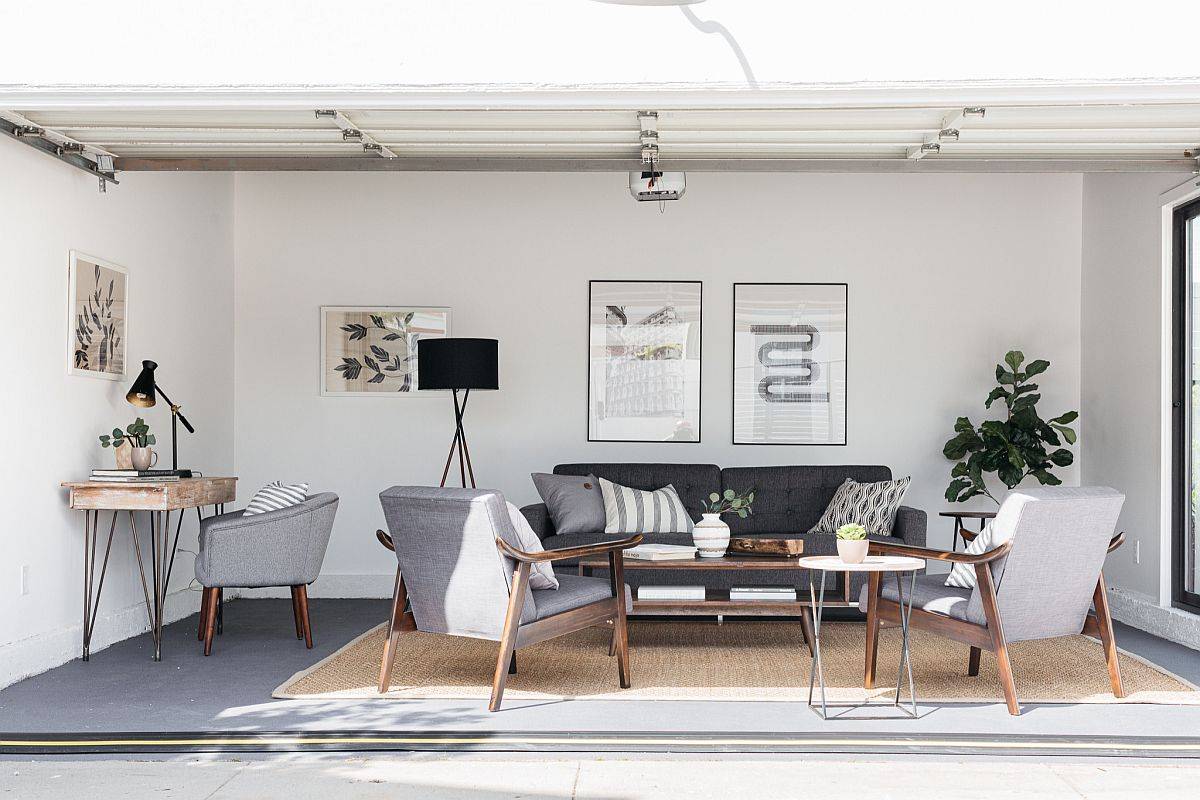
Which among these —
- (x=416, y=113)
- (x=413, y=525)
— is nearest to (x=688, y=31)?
(x=416, y=113)

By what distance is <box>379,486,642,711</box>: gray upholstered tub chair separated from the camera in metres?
4.37

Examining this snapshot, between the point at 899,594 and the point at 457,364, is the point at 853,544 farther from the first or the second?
the point at 457,364

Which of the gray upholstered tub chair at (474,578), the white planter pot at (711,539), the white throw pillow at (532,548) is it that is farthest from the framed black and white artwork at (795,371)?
the white throw pillow at (532,548)

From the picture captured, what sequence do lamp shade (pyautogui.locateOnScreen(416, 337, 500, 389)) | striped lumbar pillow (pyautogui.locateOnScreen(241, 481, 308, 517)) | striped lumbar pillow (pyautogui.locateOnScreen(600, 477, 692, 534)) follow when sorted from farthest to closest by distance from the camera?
striped lumbar pillow (pyautogui.locateOnScreen(600, 477, 692, 534)), lamp shade (pyautogui.locateOnScreen(416, 337, 500, 389)), striped lumbar pillow (pyautogui.locateOnScreen(241, 481, 308, 517))

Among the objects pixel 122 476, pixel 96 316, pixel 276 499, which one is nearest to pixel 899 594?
pixel 276 499

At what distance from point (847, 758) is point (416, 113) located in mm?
2898

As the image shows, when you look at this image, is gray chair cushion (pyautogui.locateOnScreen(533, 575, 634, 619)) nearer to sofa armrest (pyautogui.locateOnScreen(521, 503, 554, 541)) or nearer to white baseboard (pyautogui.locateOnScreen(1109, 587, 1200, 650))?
sofa armrest (pyautogui.locateOnScreen(521, 503, 554, 541))

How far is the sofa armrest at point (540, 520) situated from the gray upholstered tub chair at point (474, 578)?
183 cm

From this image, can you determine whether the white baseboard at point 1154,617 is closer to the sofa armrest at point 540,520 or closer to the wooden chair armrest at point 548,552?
the wooden chair armrest at point 548,552

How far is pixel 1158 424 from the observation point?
636cm

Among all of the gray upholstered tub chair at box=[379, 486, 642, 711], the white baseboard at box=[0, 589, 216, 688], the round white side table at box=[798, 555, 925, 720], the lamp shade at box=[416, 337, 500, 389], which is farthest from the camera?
the lamp shade at box=[416, 337, 500, 389]

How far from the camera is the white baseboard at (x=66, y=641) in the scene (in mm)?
4914

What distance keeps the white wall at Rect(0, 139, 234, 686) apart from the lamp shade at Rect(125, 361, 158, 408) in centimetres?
19

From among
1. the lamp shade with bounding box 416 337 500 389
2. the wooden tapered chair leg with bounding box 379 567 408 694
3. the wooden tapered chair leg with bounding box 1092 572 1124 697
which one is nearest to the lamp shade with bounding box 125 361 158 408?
the lamp shade with bounding box 416 337 500 389
